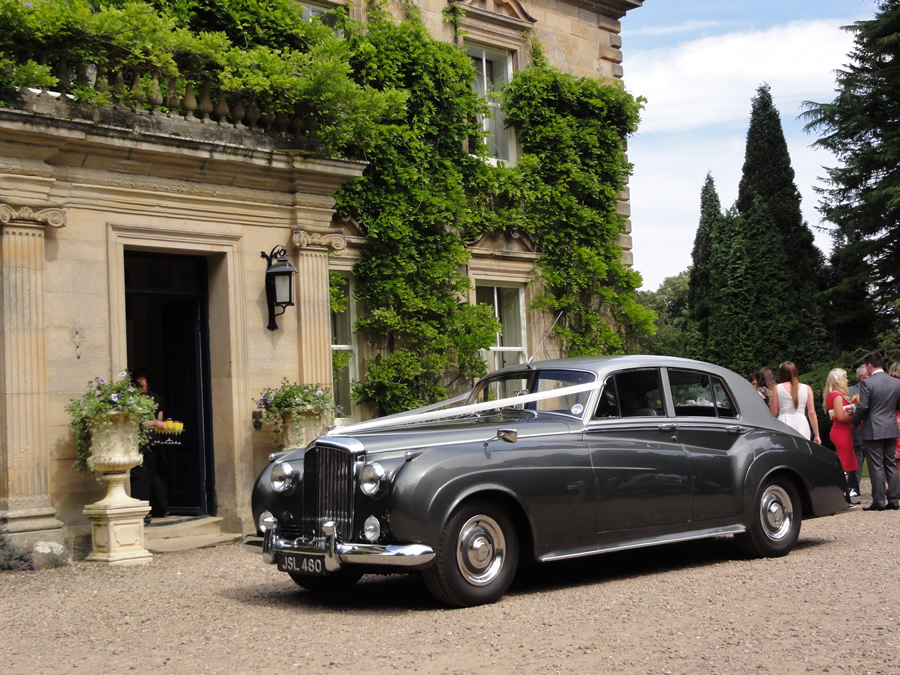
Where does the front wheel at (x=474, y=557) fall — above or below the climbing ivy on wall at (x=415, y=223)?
below

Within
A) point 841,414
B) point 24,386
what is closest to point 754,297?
point 841,414

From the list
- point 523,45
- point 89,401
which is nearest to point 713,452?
point 89,401

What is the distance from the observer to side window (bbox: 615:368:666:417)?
25.2 ft

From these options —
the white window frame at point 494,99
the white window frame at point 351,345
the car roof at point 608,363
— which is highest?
the white window frame at point 494,99

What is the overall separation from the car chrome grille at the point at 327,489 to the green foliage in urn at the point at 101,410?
127 inches

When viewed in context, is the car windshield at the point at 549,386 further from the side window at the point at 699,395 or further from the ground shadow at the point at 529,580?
the ground shadow at the point at 529,580

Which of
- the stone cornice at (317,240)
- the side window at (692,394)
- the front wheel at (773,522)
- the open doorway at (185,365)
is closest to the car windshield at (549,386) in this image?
the side window at (692,394)

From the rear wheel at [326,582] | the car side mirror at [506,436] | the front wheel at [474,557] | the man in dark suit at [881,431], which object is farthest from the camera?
the man in dark suit at [881,431]

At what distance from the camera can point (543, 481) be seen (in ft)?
22.3

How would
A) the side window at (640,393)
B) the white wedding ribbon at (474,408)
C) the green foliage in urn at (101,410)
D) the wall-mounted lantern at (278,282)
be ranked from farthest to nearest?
the wall-mounted lantern at (278,282)
the green foliage in urn at (101,410)
the side window at (640,393)
the white wedding ribbon at (474,408)

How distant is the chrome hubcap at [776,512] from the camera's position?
8.23 metres

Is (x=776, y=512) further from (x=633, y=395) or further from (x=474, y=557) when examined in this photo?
(x=474, y=557)

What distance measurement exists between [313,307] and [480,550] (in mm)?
5515

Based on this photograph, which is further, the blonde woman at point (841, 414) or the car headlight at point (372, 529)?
the blonde woman at point (841, 414)
